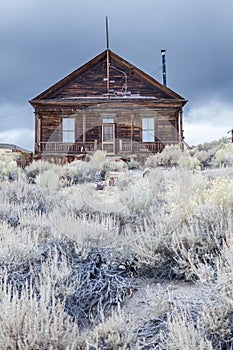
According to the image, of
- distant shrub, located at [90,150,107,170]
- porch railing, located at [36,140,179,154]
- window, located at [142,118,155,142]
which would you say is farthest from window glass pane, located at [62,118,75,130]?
distant shrub, located at [90,150,107,170]

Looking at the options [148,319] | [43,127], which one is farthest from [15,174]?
[148,319]

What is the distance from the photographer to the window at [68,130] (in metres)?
21.2

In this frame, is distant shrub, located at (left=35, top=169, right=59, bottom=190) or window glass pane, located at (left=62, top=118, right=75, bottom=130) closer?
distant shrub, located at (left=35, top=169, right=59, bottom=190)

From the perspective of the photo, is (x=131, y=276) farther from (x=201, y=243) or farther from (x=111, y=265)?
(x=201, y=243)

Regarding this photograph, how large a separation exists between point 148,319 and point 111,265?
3.87 feet

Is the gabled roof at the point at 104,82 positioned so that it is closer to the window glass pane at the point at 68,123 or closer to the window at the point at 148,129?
the window glass pane at the point at 68,123

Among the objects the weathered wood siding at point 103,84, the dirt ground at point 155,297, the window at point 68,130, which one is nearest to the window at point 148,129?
the weathered wood siding at point 103,84

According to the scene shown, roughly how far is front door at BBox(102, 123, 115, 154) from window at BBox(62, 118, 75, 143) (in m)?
1.88

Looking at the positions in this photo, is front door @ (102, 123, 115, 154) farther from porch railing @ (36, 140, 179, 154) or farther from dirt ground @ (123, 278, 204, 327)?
dirt ground @ (123, 278, 204, 327)

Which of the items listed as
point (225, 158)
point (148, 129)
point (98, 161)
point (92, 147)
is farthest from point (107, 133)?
point (225, 158)

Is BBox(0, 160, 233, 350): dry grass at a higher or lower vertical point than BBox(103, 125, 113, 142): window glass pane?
lower

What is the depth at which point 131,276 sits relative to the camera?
4211mm

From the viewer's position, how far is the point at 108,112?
2120 centimetres

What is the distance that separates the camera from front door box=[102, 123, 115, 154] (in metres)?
20.6
